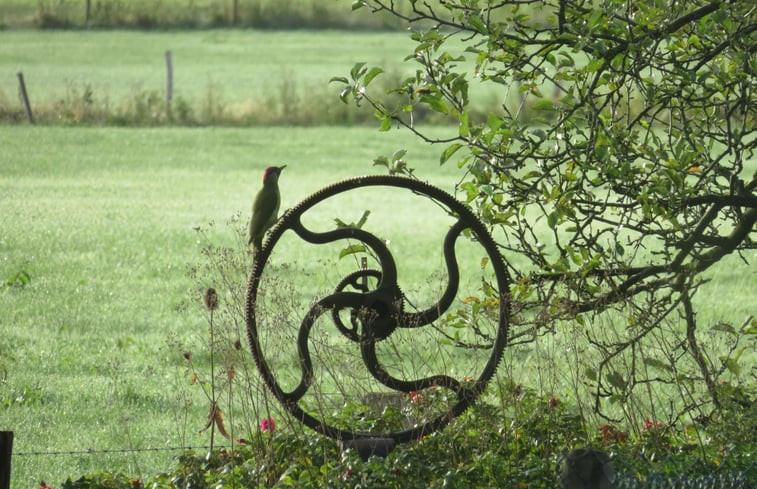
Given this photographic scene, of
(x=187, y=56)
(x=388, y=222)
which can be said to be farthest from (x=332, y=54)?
(x=388, y=222)

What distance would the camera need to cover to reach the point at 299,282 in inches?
408

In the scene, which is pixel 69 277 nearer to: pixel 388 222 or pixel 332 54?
pixel 388 222

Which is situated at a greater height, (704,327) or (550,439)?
(550,439)

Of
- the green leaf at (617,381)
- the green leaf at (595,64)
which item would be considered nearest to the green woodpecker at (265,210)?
the green leaf at (595,64)

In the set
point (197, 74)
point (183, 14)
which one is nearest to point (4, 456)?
point (197, 74)

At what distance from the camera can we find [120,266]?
10.8 m

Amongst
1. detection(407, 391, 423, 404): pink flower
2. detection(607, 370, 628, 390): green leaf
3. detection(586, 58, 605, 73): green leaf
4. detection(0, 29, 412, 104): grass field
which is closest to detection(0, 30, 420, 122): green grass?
detection(0, 29, 412, 104): grass field

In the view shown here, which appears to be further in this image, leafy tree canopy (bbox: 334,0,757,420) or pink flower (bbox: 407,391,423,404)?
pink flower (bbox: 407,391,423,404)

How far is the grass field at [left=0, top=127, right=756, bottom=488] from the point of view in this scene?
20.2ft

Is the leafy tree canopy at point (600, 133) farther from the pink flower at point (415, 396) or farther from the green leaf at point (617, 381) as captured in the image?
the pink flower at point (415, 396)

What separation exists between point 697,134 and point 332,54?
36947mm

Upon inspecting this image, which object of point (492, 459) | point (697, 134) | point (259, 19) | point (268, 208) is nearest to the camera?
point (492, 459)

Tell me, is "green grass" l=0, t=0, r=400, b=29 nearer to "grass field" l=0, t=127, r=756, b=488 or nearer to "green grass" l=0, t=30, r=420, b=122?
"green grass" l=0, t=30, r=420, b=122

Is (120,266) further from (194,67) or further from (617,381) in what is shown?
(194,67)
